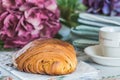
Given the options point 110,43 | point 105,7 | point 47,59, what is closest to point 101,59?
point 110,43

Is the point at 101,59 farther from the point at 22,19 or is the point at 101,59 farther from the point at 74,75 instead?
the point at 22,19

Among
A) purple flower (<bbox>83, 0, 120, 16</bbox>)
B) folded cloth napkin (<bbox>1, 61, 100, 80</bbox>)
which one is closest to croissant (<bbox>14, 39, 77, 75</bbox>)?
folded cloth napkin (<bbox>1, 61, 100, 80</bbox>)

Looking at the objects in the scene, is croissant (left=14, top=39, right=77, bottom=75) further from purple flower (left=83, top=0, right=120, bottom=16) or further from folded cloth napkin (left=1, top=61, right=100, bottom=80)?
purple flower (left=83, top=0, right=120, bottom=16)

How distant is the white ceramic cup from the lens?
2.26 ft

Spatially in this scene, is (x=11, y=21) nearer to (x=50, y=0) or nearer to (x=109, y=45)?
(x=50, y=0)

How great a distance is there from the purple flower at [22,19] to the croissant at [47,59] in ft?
0.52

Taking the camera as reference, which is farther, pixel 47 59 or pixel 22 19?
pixel 22 19

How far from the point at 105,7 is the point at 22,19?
0.25 meters

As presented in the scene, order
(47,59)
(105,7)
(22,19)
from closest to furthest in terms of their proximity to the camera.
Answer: (47,59)
(22,19)
(105,7)

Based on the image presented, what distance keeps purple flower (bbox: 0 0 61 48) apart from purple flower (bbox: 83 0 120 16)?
0.15 metres

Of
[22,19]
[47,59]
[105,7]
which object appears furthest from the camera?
[105,7]

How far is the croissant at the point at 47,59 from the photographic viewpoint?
615 millimetres

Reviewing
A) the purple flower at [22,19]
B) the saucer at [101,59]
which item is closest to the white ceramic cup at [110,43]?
the saucer at [101,59]

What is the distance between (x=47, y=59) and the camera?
619 millimetres
